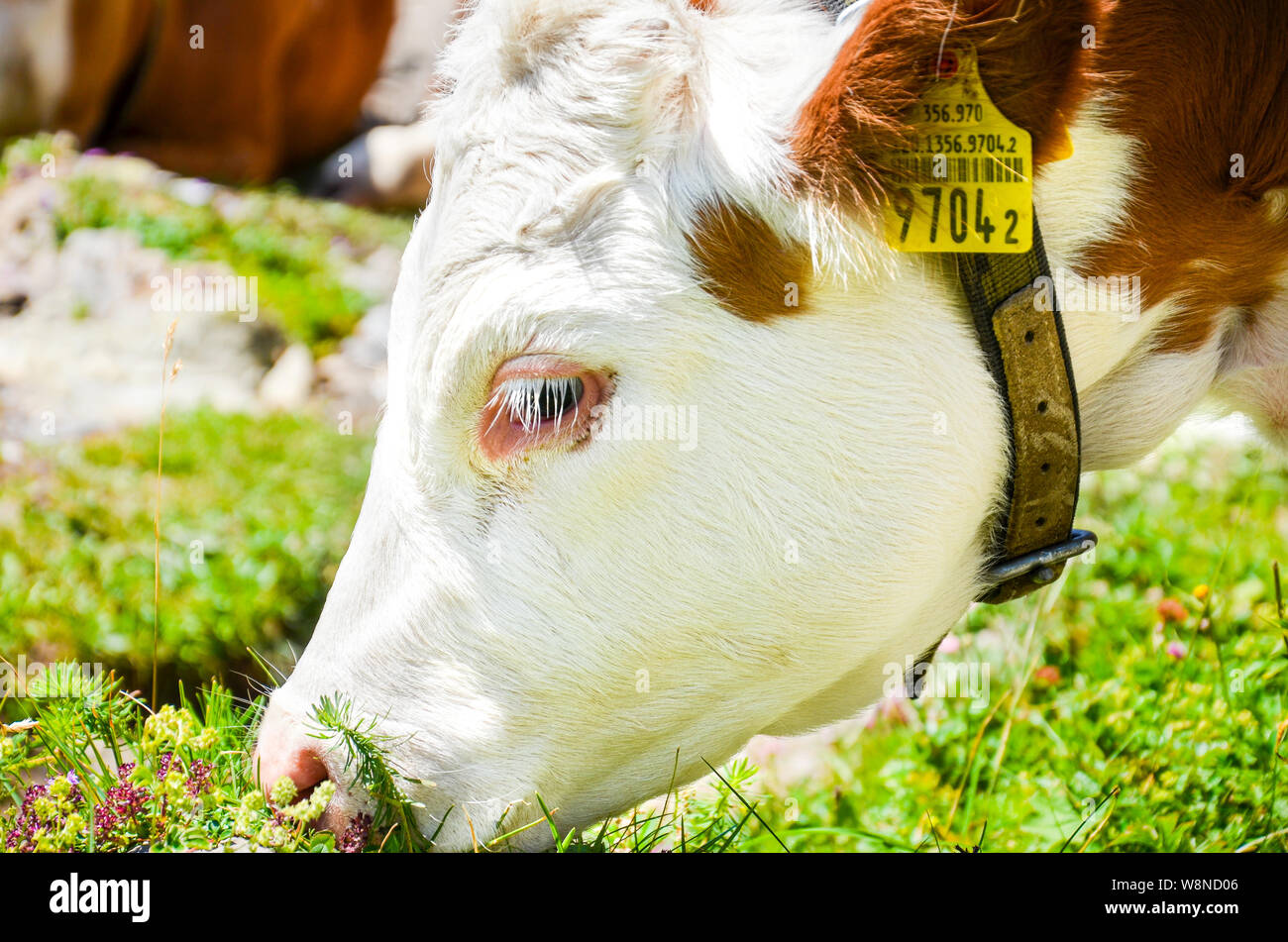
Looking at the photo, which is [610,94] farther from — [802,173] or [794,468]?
[794,468]

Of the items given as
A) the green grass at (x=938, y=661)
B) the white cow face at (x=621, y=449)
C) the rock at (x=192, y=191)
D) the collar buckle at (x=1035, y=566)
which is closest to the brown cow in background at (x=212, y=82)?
the rock at (x=192, y=191)

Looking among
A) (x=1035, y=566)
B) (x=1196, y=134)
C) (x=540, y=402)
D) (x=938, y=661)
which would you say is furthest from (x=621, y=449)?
(x=938, y=661)

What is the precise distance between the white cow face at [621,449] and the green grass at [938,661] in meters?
0.20

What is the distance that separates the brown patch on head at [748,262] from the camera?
2.04m

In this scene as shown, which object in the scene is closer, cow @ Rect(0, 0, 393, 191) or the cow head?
the cow head

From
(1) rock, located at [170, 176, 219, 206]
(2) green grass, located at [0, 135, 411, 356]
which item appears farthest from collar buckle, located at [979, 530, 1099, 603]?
(1) rock, located at [170, 176, 219, 206]

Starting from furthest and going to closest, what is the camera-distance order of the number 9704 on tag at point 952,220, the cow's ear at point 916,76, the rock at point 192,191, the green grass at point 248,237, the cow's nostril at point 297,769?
the rock at point 192,191 < the green grass at point 248,237 < the cow's nostril at point 297,769 < the number 9704 on tag at point 952,220 < the cow's ear at point 916,76

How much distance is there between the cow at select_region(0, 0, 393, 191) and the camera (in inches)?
382

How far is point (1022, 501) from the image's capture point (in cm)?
224

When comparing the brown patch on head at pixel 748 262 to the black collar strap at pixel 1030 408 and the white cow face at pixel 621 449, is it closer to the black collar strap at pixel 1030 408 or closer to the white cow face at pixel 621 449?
the white cow face at pixel 621 449

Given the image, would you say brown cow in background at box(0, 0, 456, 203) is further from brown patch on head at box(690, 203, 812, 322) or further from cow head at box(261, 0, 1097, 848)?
brown patch on head at box(690, 203, 812, 322)
